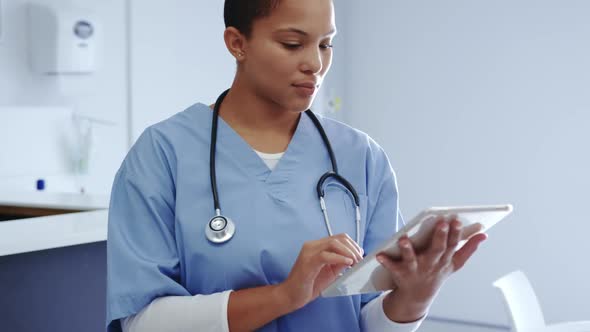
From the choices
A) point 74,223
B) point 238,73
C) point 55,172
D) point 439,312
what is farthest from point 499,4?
point 238,73

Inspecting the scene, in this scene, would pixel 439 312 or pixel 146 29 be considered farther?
pixel 439 312

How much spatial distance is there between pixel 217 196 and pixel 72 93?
2222 millimetres

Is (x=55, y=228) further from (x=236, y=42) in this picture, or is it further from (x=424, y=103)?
(x=424, y=103)

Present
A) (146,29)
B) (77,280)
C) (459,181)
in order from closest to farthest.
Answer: (77,280), (146,29), (459,181)

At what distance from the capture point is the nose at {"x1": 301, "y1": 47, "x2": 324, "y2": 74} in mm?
993

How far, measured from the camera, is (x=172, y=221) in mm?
1032

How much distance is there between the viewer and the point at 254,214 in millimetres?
1039

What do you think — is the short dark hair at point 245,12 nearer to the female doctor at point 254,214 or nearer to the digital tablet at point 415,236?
the female doctor at point 254,214

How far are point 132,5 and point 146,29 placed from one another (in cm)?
12

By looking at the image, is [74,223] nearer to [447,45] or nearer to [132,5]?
[132,5]

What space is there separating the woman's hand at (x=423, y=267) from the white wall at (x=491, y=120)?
2.82m

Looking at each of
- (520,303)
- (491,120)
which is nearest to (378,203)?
(520,303)

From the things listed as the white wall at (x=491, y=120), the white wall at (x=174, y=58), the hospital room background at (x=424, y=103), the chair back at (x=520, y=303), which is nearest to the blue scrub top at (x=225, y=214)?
the chair back at (x=520, y=303)

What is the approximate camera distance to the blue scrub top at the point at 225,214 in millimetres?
1007
